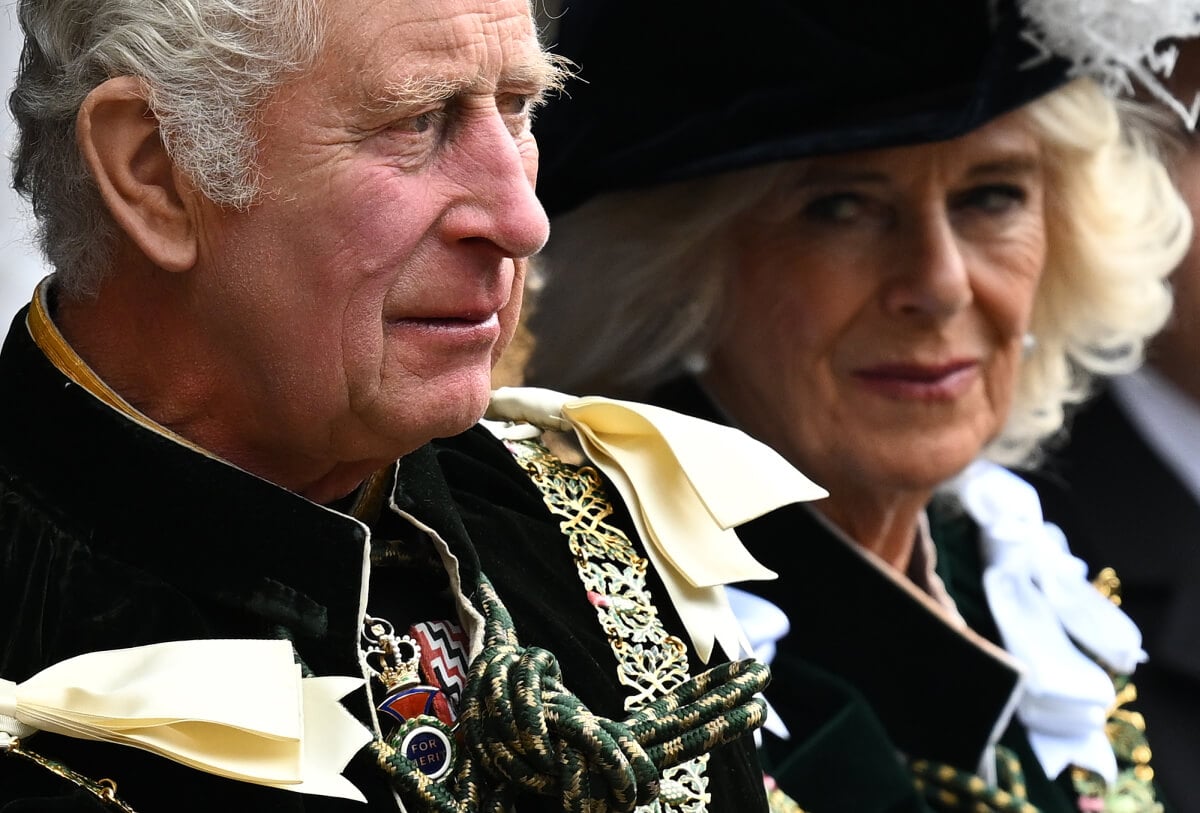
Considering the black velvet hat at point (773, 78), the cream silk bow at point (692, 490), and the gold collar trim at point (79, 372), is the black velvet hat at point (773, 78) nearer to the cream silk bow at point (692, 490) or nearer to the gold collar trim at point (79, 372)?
the cream silk bow at point (692, 490)

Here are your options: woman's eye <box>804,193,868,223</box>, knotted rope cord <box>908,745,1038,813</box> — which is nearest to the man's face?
woman's eye <box>804,193,868,223</box>

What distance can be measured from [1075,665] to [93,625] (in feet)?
5.47

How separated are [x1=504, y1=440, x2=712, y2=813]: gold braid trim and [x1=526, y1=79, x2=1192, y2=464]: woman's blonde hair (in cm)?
76

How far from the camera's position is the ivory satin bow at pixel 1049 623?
2.38m

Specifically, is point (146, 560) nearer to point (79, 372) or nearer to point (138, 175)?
point (79, 372)

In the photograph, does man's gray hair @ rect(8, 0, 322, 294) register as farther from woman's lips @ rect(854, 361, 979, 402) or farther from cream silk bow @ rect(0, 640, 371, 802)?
woman's lips @ rect(854, 361, 979, 402)

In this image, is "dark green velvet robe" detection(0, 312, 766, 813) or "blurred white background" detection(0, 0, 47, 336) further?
"blurred white background" detection(0, 0, 47, 336)

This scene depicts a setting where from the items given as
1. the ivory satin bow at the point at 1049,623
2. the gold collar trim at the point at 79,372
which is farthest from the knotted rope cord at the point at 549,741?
the ivory satin bow at the point at 1049,623

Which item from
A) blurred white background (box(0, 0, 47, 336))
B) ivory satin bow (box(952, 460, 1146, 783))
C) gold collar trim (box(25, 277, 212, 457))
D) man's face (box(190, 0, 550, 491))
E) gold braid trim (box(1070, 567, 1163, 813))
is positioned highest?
man's face (box(190, 0, 550, 491))

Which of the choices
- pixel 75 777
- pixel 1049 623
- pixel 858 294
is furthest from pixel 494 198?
pixel 1049 623

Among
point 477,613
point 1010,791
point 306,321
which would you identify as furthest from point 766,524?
point 306,321

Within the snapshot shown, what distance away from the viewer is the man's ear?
3.87 feet

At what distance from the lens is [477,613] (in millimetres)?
1301

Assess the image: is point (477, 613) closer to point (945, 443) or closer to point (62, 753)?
point (62, 753)
